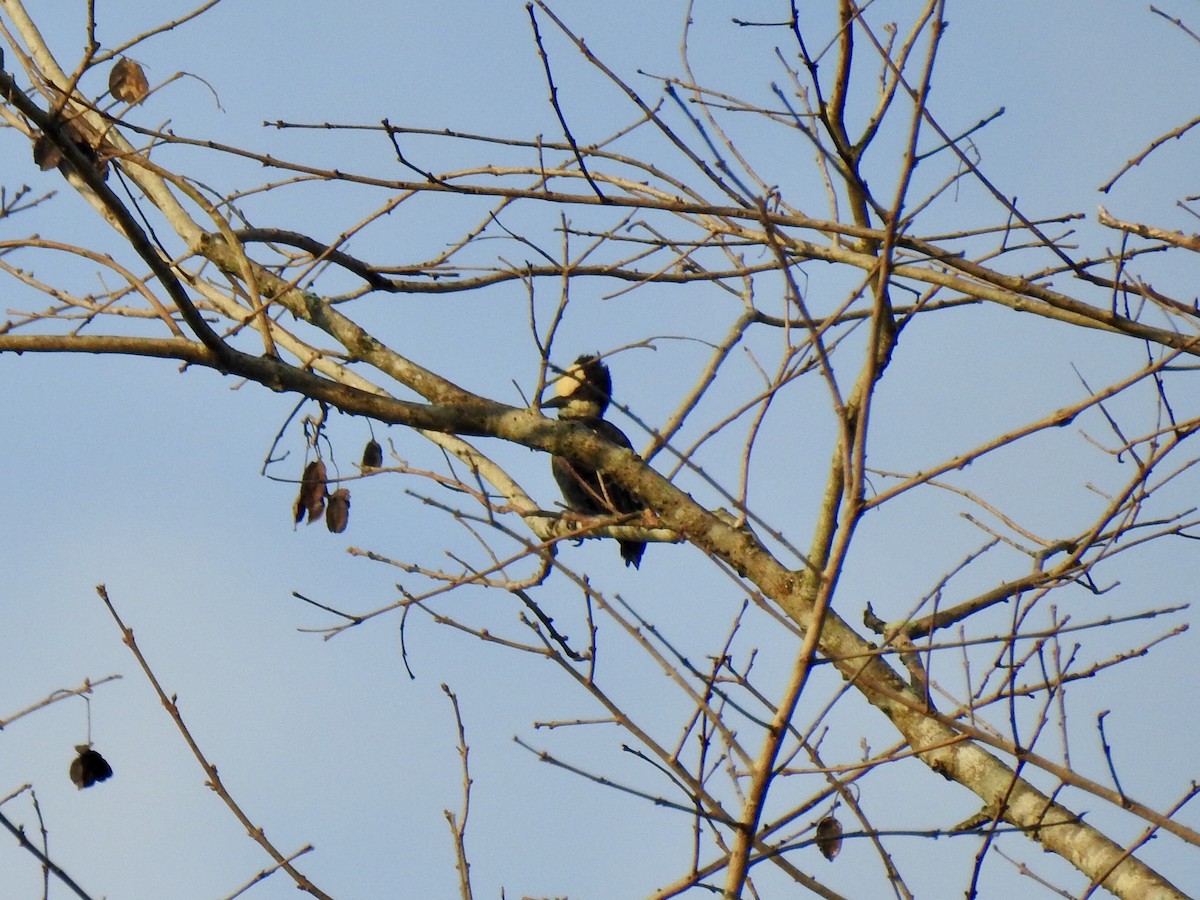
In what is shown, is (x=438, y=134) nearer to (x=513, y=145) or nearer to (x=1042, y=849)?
(x=513, y=145)

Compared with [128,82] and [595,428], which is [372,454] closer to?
[128,82]

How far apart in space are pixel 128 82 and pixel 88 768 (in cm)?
178

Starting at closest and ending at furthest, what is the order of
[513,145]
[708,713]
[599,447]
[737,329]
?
[708,713]
[513,145]
[599,447]
[737,329]

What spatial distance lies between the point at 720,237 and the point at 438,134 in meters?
0.85

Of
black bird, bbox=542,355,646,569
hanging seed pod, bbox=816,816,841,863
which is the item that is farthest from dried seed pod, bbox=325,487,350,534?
black bird, bbox=542,355,646,569

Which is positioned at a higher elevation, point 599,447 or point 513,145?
point 513,145

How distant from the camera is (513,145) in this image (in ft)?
10.4

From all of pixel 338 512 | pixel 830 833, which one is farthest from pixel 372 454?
pixel 830 833

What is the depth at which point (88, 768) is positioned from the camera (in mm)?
2785

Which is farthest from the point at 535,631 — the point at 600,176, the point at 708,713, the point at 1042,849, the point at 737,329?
the point at 737,329

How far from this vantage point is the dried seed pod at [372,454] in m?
3.91

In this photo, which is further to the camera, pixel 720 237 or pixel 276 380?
pixel 720 237

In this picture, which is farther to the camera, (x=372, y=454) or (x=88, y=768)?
(x=372, y=454)

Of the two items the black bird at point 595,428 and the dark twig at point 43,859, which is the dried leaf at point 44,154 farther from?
the black bird at point 595,428
